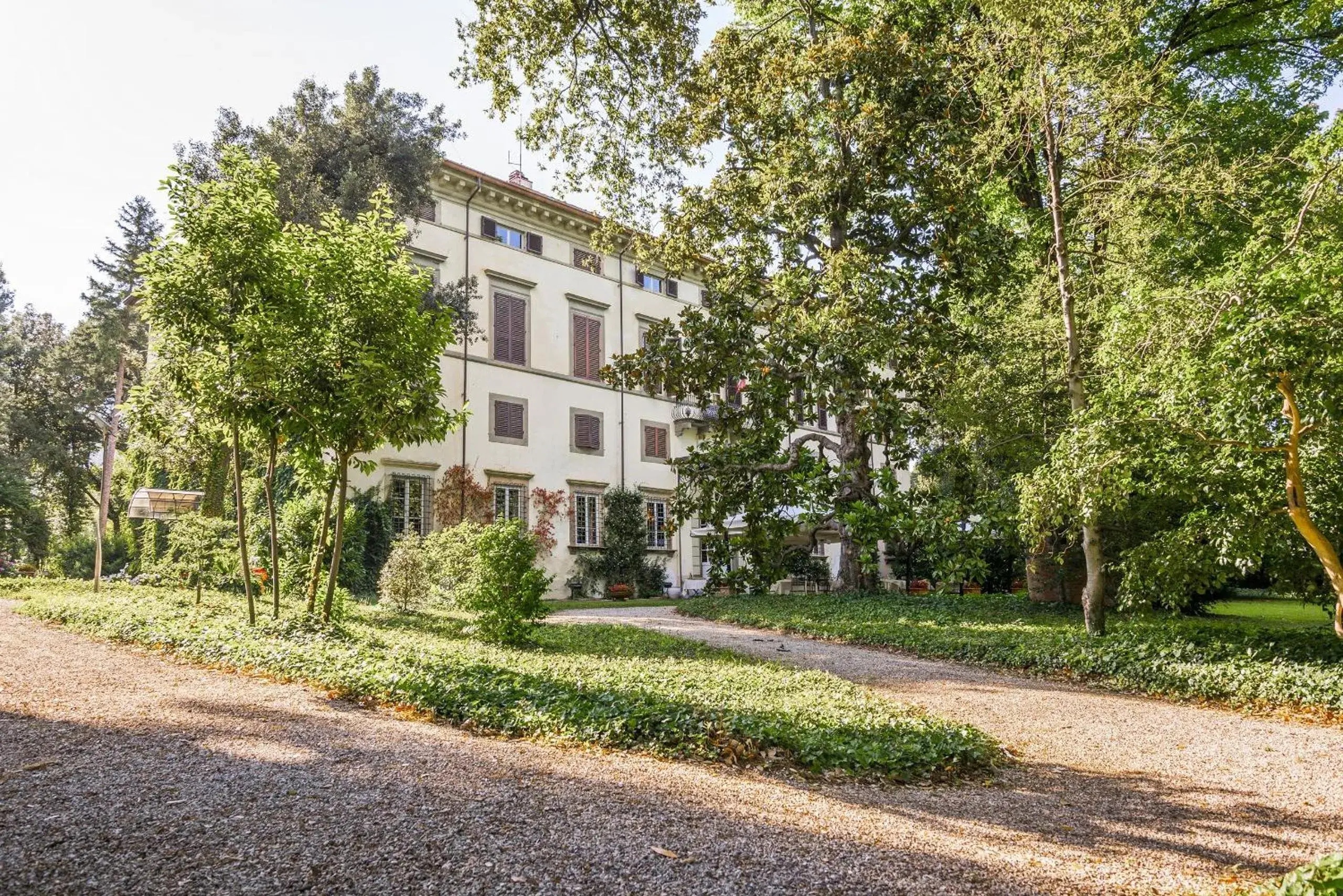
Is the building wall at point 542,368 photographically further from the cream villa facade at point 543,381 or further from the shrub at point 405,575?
the shrub at point 405,575

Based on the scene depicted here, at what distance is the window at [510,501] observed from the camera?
23609mm

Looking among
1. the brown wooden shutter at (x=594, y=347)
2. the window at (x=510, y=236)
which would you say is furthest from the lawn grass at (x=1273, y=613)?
the window at (x=510, y=236)

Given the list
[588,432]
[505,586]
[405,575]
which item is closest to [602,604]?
[588,432]

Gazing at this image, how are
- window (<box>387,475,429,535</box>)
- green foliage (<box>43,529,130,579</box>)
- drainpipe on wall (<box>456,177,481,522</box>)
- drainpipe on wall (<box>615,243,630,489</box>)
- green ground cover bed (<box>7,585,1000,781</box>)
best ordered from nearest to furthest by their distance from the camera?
1. green ground cover bed (<box>7,585,1000,781</box>)
2. window (<box>387,475,429,535</box>)
3. drainpipe on wall (<box>456,177,481,522</box>)
4. green foliage (<box>43,529,130,579</box>)
5. drainpipe on wall (<box>615,243,630,489</box>)

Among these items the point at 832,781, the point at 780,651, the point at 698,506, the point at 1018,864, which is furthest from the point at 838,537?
the point at 1018,864

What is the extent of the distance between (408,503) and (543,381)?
6.13 meters

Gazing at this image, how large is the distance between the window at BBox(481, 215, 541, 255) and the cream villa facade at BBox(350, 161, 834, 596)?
4cm

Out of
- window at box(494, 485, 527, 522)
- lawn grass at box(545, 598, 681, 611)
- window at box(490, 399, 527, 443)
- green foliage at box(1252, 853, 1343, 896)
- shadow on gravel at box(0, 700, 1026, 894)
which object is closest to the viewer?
green foliage at box(1252, 853, 1343, 896)

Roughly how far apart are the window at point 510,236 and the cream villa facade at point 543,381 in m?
0.04

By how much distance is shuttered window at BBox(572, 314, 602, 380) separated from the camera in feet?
87.1

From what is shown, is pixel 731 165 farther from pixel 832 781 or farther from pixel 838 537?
pixel 832 781

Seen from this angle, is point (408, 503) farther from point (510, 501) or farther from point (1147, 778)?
point (1147, 778)

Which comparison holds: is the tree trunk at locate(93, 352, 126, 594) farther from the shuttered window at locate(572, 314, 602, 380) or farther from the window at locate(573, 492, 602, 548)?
the window at locate(573, 492, 602, 548)

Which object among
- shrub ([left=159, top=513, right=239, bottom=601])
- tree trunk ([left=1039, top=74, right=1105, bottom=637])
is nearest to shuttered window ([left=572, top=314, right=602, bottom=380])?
shrub ([left=159, top=513, right=239, bottom=601])
